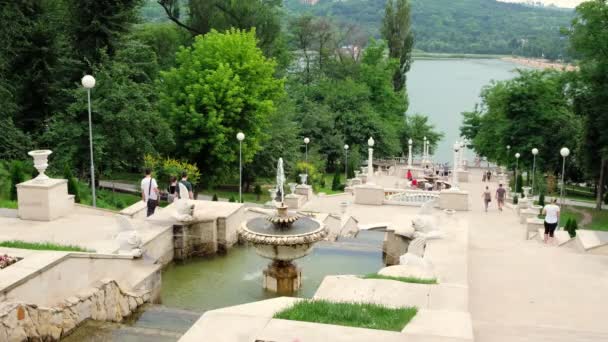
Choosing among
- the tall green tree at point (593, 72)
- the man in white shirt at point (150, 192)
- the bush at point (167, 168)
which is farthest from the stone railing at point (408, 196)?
the man in white shirt at point (150, 192)

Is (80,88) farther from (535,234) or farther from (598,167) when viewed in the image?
(598,167)

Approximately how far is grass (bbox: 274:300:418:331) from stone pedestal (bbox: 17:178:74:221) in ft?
29.2

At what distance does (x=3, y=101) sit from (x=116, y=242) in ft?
51.5

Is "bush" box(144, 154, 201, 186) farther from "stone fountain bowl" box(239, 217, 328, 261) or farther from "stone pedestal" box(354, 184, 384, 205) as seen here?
"stone fountain bowl" box(239, 217, 328, 261)

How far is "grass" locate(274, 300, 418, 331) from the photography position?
7.47m

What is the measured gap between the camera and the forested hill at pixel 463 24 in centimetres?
Answer: 14688

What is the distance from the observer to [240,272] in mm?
14219

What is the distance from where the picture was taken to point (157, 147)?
2895cm

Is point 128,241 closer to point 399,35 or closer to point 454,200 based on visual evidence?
point 454,200

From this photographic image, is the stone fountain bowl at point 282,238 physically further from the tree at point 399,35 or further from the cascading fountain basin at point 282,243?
the tree at point 399,35

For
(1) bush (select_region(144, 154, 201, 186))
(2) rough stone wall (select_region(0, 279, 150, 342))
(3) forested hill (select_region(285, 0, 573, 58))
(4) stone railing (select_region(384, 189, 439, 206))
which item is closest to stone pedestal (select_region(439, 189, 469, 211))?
(4) stone railing (select_region(384, 189, 439, 206))

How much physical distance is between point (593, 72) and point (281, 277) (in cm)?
2506

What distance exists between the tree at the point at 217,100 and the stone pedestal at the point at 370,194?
24.0 ft

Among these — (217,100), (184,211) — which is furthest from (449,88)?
(184,211)
